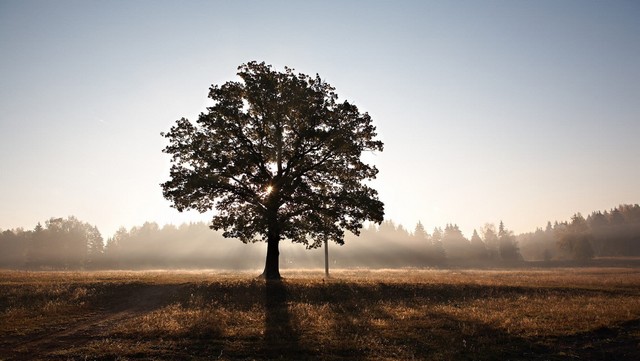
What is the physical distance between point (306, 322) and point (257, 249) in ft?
447

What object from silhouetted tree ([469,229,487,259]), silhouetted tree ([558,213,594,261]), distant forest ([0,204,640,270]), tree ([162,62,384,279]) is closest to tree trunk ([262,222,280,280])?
tree ([162,62,384,279])

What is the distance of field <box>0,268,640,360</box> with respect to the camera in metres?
12.2

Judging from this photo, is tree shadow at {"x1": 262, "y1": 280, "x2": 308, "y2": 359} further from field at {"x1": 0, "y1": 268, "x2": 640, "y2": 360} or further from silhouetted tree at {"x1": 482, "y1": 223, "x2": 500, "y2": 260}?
silhouetted tree at {"x1": 482, "y1": 223, "x2": 500, "y2": 260}

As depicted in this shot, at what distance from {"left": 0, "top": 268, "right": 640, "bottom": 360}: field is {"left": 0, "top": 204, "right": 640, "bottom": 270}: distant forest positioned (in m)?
89.3

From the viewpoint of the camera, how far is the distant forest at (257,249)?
10731 centimetres

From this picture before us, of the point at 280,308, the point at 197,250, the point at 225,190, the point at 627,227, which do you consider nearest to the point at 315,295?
the point at 280,308

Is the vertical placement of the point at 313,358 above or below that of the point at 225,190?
below

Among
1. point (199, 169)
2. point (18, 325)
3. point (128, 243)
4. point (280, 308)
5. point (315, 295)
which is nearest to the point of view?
point (18, 325)

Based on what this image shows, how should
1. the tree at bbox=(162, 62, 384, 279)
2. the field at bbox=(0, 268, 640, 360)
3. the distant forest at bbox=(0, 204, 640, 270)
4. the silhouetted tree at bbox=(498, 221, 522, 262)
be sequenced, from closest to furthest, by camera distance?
the field at bbox=(0, 268, 640, 360)
the tree at bbox=(162, 62, 384, 279)
the distant forest at bbox=(0, 204, 640, 270)
the silhouetted tree at bbox=(498, 221, 522, 262)

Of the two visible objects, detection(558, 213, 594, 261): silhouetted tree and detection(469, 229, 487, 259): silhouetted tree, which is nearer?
detection(558, 213, 594, 261): silhouetted tree

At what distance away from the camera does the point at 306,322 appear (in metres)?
16.5

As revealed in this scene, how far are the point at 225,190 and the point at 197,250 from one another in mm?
116001

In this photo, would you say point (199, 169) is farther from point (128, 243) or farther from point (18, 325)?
point (128, 243)

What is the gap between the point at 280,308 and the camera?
19625mm
